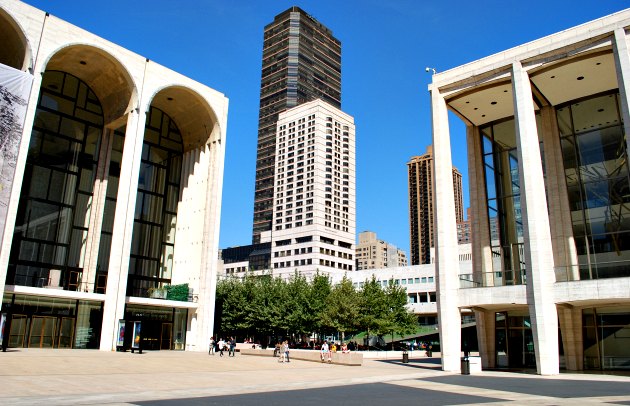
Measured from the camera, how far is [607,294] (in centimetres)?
2572

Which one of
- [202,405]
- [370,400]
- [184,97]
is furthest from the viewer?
[184,97]

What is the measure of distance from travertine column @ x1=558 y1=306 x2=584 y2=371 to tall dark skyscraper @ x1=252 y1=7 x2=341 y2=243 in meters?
129

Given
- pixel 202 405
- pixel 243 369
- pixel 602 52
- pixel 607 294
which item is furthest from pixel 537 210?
pixel 202 405

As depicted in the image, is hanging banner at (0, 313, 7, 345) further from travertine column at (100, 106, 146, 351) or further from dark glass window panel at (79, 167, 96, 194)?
dark glass window panel at (79, 167, 96, 194)

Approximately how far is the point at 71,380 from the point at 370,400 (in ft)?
34.2

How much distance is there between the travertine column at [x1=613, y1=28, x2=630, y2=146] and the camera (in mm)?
26705

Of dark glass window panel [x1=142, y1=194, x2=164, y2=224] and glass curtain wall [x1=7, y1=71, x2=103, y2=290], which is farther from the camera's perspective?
dark glass window panel [x1=142, y1=194, x2=164, y2=224]

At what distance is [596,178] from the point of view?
32.9 metres

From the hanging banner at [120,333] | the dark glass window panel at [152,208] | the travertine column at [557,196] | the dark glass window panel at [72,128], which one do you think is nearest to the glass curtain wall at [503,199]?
the travertine column at [557,196]

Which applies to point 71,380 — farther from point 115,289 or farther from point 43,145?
point 43,145

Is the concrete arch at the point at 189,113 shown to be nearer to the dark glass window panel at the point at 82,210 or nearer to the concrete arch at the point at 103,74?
the concrete arch at the point at 103,74

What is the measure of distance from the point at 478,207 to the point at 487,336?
9207 millimetres

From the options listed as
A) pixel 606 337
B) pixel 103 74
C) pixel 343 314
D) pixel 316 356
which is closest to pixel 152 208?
pixel 103 74

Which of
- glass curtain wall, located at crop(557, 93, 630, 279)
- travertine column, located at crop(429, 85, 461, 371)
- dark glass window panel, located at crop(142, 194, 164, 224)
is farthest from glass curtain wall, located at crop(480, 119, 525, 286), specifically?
dark glass window panel, located at crop(142, 194, 164, 224)
